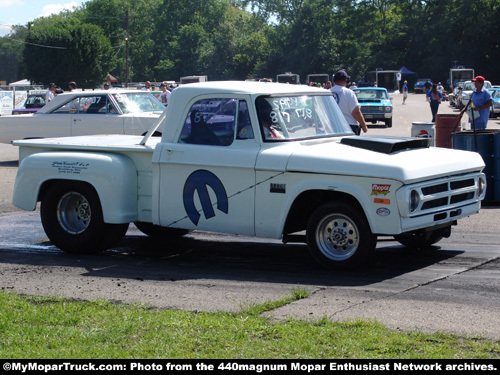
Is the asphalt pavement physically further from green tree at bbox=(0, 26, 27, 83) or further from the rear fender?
green tree at bbox=(0, 26, 27, 83)

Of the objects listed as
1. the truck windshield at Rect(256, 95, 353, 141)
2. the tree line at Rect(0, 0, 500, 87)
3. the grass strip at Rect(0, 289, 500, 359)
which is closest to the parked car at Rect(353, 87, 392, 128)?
the truck windshield at Rect(256, 95, 353, 141)

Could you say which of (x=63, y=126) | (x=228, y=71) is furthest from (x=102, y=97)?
(x=228, y=71)

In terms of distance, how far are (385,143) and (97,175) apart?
→ 125 inches

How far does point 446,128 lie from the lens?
1400 cm

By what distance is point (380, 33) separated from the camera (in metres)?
99.1

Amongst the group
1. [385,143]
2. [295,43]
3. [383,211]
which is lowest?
[383,211]

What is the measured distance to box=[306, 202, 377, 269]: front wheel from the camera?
7.27 m

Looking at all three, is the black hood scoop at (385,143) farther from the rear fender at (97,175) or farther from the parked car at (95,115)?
the parked car at (95,115)

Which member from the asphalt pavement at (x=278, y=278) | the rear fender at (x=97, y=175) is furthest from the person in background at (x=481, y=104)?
the rear fender at (x=97, y=175)

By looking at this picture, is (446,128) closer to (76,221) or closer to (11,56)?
(76,221)

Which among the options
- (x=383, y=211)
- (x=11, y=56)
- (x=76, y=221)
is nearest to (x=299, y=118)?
(x=383, y=211)

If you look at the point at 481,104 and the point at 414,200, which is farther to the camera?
the point at 481,104

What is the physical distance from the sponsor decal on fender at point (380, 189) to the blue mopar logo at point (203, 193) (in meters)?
1.58

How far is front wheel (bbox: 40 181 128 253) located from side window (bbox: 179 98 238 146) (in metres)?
1.34
